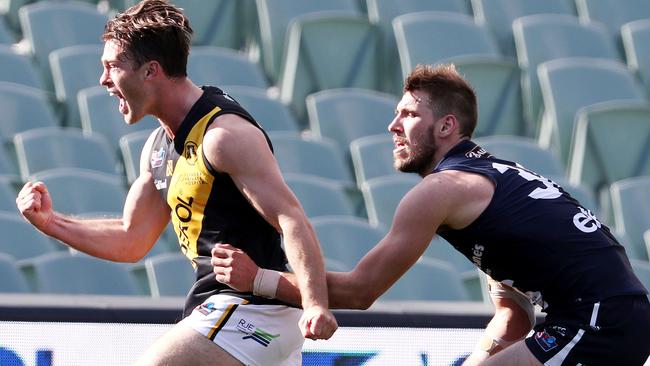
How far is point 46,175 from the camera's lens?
6.29 m

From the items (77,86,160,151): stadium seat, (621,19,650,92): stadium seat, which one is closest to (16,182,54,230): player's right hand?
(77,86,160,151): stadium seat

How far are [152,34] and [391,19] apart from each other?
4.30 metres

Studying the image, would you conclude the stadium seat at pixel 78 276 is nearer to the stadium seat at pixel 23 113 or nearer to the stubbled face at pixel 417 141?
the stadium seat at pixel 23 113

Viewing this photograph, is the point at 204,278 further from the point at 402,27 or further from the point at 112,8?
the point at 112,8

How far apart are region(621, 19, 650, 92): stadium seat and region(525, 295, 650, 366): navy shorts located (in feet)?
15.4

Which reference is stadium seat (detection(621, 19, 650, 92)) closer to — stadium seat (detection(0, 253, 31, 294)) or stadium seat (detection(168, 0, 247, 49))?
stadium seat (detection(168, 0, 247, 49))

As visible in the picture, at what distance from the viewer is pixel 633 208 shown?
6.97 m

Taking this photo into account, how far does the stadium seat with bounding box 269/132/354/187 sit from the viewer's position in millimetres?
6832

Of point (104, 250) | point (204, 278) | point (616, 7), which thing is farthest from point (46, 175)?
point (616, 7)

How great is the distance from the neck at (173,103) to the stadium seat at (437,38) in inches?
149

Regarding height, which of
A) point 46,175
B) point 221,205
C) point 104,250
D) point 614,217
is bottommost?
point 614,217

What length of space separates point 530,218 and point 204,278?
96 centimetres

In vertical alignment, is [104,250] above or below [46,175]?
above

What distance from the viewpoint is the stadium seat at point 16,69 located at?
730 centimetres
